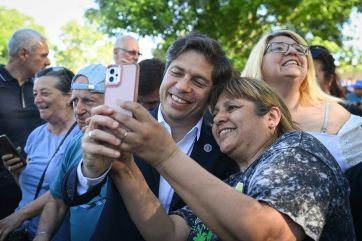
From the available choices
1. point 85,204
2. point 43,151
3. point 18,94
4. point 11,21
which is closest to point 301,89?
point 85,204

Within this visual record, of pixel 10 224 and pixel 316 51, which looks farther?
pixel 316 51

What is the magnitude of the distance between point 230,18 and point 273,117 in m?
10.4

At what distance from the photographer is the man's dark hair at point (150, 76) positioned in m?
3.24

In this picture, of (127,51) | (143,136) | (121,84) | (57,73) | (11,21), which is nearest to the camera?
(143,136)

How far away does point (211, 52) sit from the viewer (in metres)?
2.22

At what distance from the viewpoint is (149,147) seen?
4.52 feet

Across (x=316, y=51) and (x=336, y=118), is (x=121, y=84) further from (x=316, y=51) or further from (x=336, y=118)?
(x=316, y=51)

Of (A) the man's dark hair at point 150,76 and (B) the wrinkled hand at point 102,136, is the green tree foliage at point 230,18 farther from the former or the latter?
(B) the wrinkled hand at point 102,136

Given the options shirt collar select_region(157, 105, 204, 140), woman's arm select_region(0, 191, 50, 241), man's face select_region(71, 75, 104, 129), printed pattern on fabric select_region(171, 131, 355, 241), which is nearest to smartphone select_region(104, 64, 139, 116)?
printed pattern on fabric select_region(171, 131, 355, 241)

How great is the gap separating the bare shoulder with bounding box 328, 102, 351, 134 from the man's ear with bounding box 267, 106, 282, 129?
0.99 metres

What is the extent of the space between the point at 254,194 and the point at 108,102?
57 cm

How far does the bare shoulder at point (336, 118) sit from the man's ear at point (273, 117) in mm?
985

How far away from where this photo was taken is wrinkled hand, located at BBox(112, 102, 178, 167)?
133 centimetres

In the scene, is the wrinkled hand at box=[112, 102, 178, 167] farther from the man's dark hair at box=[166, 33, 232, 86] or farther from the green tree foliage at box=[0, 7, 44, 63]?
the green tree foliage at box=[0, 7, 44, 63]
